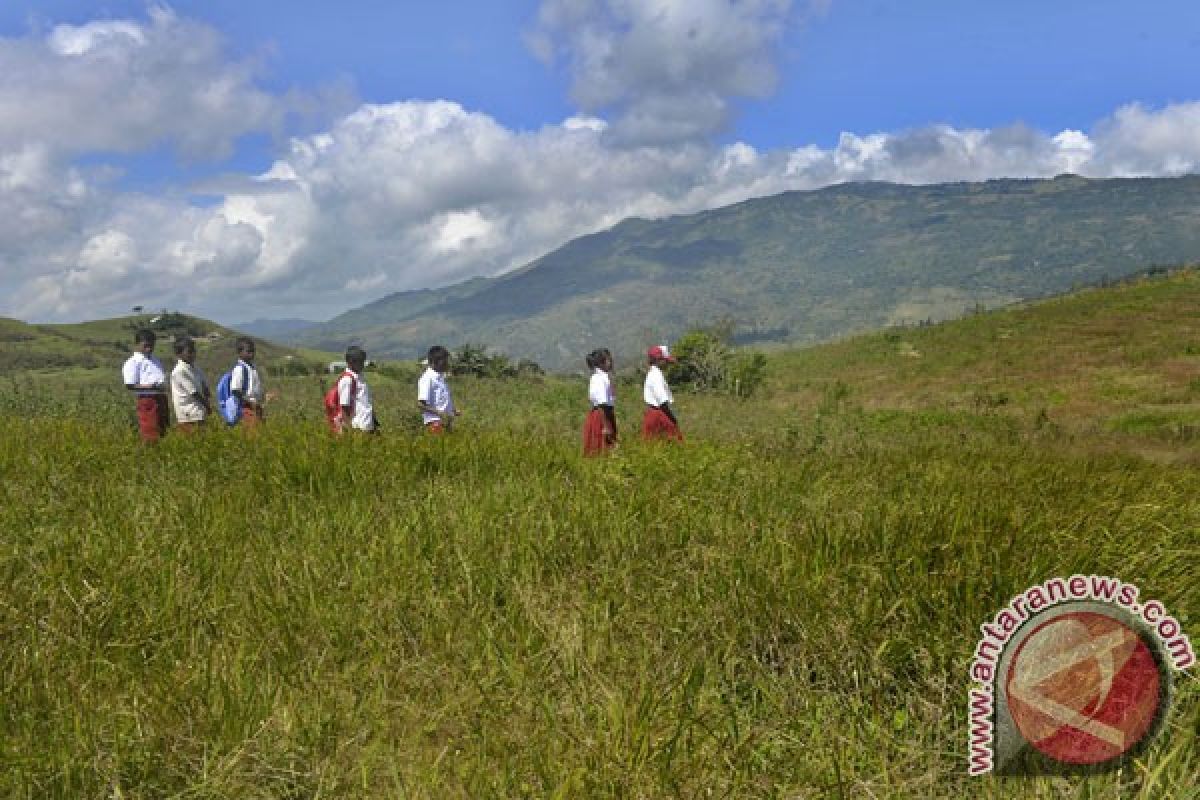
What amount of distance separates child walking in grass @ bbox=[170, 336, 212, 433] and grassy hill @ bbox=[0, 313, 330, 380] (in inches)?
1518

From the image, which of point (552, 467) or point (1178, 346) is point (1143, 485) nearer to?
point (552, 467)

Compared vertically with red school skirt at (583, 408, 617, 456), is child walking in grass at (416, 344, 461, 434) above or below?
above

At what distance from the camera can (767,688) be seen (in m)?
2.42

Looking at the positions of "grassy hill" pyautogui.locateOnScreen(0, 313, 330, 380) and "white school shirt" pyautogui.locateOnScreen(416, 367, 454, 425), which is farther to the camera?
"grassy hill" pyautogui.locateOnScreen(0, 313, 330, 380)

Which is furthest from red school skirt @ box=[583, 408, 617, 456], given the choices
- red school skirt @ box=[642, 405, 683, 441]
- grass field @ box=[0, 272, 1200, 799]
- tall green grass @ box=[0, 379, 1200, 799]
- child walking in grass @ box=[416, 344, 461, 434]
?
tall green grass @ box=[0, 379, 1200, 799]

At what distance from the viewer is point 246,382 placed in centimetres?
945

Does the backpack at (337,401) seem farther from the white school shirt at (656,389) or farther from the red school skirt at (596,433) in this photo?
the white school shirt at (656,389)

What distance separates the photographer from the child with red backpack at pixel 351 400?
8.28 metres

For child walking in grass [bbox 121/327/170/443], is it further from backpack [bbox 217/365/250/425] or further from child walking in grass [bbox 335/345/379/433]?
child walking in grass [bbox 335/345/379/433]

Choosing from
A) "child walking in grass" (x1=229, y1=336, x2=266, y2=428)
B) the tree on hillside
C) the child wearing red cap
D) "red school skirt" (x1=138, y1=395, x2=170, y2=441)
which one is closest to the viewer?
"red school skirt" (x1=138, y1=395, x2=170, y2=441)

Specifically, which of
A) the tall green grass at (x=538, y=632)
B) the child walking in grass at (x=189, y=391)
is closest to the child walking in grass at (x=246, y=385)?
the child walking in grass at (x=189, y=391)

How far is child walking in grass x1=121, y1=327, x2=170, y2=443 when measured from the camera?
28.7ft

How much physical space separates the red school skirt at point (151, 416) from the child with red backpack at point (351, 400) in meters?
2.31

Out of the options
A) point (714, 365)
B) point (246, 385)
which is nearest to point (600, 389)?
point (246, 385)
